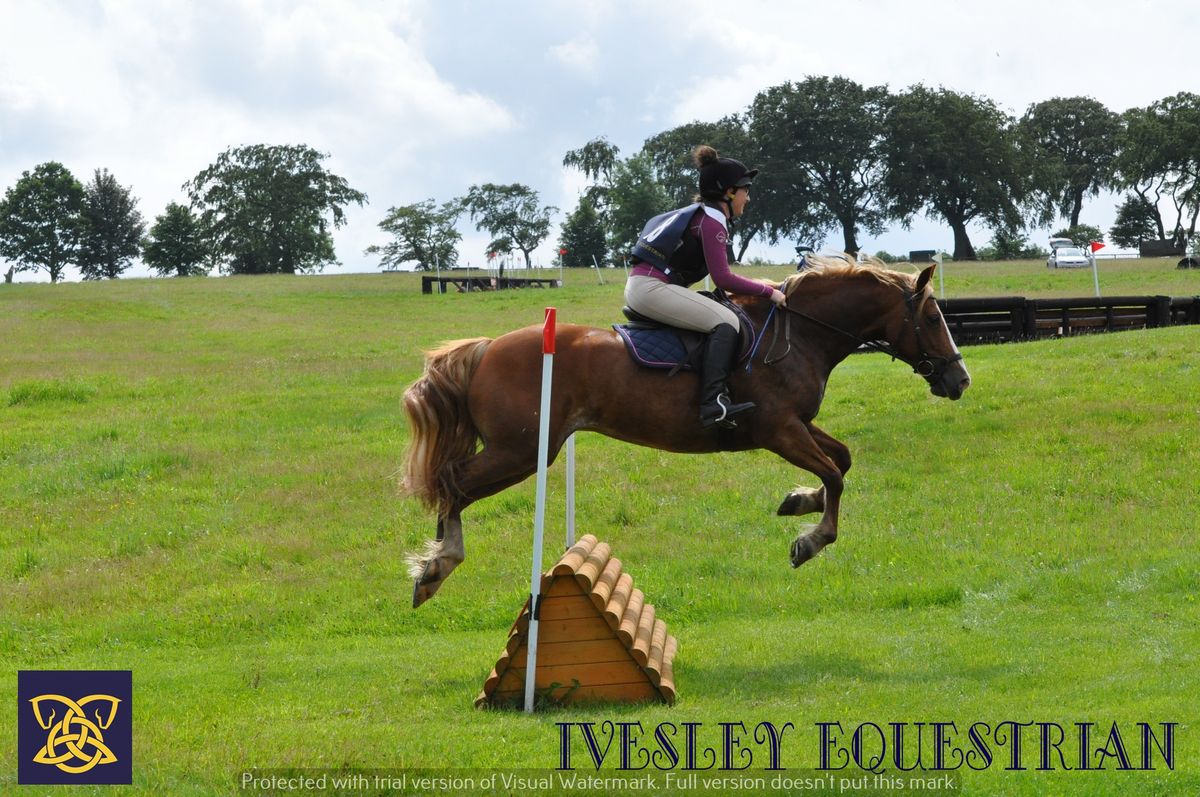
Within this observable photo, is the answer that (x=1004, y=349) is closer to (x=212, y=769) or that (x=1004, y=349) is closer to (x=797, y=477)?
(x=797, y=477)

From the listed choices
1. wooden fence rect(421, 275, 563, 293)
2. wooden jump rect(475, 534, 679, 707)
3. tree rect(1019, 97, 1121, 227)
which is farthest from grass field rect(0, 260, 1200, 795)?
tree rect(1019, 97, 1121, 227)

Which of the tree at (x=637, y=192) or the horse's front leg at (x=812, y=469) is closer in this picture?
the horse's front leg at (x=812, y=469)

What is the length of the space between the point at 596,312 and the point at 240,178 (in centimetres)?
6638

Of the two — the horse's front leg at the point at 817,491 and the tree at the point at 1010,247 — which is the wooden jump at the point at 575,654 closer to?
the horse's front leg at the point at 817,491

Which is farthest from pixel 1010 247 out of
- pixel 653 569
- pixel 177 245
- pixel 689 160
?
pixel 653 569

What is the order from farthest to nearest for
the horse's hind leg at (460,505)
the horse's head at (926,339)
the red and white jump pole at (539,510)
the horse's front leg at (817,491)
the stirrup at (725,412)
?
the horse's head at (926,339), the horse's front leg at (817,491), the stirrup at (725,412), the horse's hind leg at (460,505), the red and white jump pole at (539,510)

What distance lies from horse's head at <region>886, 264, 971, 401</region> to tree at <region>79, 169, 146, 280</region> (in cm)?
10088

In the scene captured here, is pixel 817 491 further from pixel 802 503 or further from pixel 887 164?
pixel 887 164

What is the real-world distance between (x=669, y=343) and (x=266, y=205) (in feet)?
301

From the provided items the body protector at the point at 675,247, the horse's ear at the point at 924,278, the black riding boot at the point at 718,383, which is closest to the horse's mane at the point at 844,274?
the horse's ear at the point at 924,278

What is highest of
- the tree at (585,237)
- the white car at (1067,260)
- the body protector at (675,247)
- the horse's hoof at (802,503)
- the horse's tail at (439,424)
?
the tree at (585,237)

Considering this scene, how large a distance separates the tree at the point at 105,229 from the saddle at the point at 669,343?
330 feet

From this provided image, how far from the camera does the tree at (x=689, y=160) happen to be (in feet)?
251

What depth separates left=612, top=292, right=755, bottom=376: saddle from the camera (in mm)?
8469
